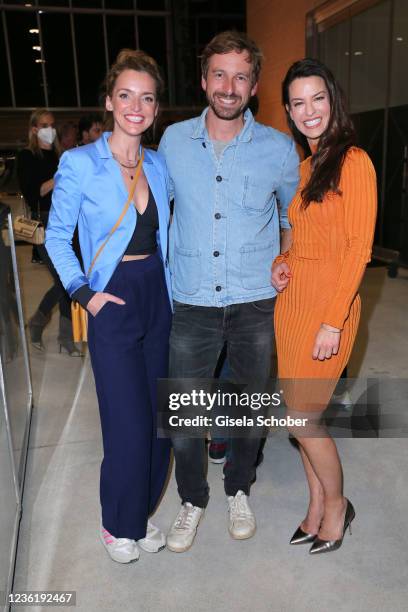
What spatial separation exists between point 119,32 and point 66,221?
17.4 m

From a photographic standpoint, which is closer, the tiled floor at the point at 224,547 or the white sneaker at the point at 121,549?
the tiled floor at the point at 224,547

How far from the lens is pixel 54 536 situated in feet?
7.59

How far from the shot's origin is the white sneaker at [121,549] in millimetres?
2131

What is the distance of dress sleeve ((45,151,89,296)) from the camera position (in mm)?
1918

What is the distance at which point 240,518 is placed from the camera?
7.63ft

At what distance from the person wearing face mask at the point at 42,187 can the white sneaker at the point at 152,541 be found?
2495mm

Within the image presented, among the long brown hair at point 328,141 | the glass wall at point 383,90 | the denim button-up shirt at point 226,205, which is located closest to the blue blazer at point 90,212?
the denim button-up shirt at point 226,205

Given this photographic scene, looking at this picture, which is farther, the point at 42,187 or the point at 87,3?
the point at 87,3

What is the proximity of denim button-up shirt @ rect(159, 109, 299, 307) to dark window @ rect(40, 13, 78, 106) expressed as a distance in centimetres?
1707

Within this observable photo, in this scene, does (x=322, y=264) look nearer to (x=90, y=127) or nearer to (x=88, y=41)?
(x=90, y=127)

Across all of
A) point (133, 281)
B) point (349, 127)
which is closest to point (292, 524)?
point (133, 281)

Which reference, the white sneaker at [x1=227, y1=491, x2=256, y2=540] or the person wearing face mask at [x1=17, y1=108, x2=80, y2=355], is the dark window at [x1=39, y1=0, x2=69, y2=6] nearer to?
the person wearing face mask at [x1=17, y1=108, x2=80, y2=355]

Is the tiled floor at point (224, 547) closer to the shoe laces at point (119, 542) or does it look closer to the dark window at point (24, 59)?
the shoe laces at point (119, 542)

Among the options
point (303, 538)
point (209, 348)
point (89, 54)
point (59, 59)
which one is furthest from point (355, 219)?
point (59, 59)
